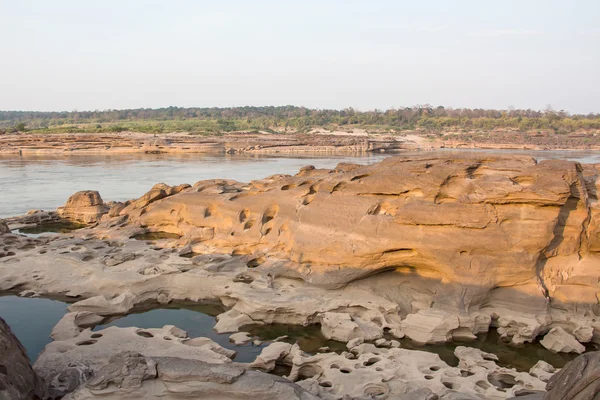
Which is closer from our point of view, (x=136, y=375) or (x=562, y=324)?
(x=136, y=375)

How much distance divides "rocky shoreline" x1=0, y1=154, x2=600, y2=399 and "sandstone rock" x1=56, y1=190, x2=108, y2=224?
4.98 metres

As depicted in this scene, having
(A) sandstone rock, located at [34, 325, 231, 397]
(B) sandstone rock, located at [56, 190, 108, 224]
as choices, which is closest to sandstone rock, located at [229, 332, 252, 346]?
(A) sandstone rock, located at [34, 325, 231, 397]

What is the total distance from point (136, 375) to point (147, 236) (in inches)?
366

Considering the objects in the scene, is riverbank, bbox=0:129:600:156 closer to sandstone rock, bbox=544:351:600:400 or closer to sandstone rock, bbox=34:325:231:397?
sandstone rock, bbox=34:325:231:397

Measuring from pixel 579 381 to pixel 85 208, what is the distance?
16.9 meters

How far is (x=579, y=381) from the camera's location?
13.2 ft

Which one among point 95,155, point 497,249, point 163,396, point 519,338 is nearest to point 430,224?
point 497,249

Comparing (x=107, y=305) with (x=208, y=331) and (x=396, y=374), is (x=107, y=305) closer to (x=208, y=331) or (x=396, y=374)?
(x=208, y=331)

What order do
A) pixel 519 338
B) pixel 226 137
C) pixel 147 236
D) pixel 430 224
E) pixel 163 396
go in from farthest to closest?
pixel 226 137
pixel 147 236
pixel 430 224
pixel 519 338
pixel 163 396

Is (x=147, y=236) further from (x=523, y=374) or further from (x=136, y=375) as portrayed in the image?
(x=523, y=374)

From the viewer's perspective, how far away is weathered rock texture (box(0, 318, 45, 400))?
5305 millimetres

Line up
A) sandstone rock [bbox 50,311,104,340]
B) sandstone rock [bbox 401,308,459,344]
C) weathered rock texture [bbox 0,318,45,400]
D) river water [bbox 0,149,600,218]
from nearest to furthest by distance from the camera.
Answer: weathered rock texture [bbox 0,318,45,400] → sandstone rock [bbox 50,311,104,340] → sandstone rock [bbox 401,308,459,344] → river water [bbox 0,149,600,218]

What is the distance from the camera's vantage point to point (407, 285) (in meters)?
10.2

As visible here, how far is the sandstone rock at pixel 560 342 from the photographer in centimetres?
852
